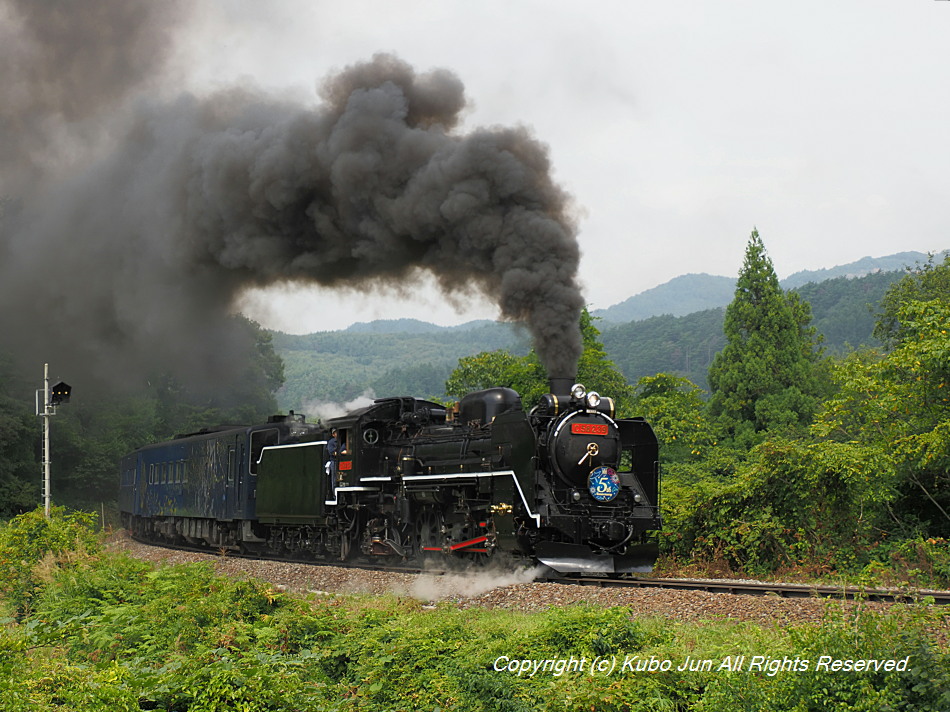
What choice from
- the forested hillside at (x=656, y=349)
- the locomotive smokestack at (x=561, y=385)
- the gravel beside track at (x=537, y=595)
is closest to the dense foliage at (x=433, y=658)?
the gravel beside track at (x=537, y=595)

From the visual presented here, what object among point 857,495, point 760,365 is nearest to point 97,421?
point 760,365

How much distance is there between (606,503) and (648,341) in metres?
105

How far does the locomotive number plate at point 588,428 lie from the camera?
13.2 metres

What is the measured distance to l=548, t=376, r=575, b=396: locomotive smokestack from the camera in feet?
45.2

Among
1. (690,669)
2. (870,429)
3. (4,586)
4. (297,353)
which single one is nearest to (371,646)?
(690,669)

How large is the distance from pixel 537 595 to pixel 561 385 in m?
3.69

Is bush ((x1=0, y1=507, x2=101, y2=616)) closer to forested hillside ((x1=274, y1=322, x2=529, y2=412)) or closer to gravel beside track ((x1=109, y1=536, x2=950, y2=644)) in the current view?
gravel beside track ((x1=109, y1=536, x2=950, y2=644))

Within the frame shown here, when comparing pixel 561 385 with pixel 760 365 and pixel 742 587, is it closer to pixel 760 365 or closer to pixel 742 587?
Result: pixel 742 587

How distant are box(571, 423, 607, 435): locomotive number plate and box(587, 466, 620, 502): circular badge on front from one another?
0.52 m

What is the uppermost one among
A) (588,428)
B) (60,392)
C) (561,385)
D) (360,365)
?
(360,365)

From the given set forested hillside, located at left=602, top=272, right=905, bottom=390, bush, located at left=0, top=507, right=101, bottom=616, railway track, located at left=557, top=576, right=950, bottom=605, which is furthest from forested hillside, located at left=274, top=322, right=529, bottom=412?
railway track, located at left=557, top=576, right=950, bottom=605

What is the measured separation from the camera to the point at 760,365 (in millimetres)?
40594

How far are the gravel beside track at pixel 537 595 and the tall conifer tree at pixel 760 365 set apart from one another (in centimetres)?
2746

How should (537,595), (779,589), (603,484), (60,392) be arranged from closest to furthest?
(779,589) < (537,595) < (603,484) < (60,392)
